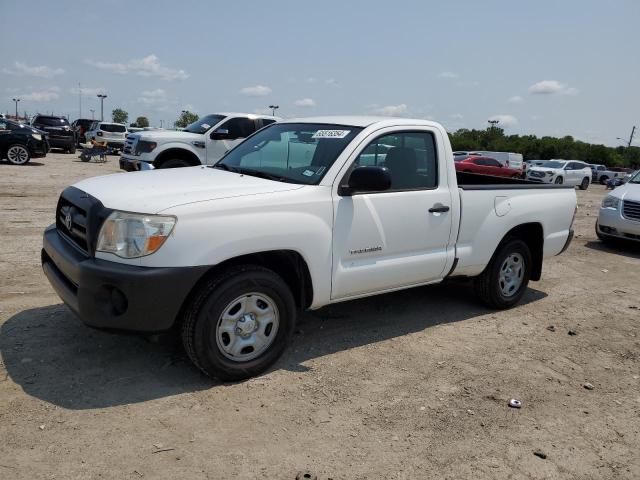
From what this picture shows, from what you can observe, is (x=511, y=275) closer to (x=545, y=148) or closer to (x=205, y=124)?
(x=205, y=124)

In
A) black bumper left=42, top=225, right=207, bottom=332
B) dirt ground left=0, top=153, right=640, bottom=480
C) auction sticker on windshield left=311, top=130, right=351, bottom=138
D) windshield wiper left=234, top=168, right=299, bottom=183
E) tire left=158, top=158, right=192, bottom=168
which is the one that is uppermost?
auction sticker on windshield left=311, top=130, right=351, bottom=138

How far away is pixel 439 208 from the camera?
185 inches

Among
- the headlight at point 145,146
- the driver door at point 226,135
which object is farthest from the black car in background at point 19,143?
the driver door at point 226,135

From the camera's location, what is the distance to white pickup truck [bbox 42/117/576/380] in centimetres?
336

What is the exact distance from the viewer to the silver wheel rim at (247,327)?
3.66 meters

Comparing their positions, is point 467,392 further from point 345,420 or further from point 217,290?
point 217,290

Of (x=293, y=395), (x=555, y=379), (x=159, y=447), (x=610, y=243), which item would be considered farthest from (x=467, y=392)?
(x=610, y=243)

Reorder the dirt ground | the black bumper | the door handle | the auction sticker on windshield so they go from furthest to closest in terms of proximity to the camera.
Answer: the door handle → the auction sticker on windshield → the black bumper → the dirt ground

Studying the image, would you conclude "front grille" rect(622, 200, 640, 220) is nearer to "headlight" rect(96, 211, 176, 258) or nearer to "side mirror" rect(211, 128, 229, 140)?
"side mirror" rect(211, 128, 229, 140)

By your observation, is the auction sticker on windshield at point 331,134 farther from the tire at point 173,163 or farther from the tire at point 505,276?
the tire at point 173,163

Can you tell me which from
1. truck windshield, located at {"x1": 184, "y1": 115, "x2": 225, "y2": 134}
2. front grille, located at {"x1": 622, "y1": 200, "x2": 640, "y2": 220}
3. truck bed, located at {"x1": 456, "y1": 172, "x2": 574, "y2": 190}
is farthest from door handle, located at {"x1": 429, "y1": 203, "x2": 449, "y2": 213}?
truck windshield, located at {"x1": 184, "y1": 115, "x2": 225, "y2": 134}

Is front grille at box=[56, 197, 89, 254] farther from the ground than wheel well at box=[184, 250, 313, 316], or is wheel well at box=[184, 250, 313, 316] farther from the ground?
front grille at box=[56, 197, 89, 254]

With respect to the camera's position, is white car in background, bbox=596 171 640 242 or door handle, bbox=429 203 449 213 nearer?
door handle, bbox=429 203 449 213

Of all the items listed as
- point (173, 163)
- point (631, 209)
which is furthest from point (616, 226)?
point (173, 163)
